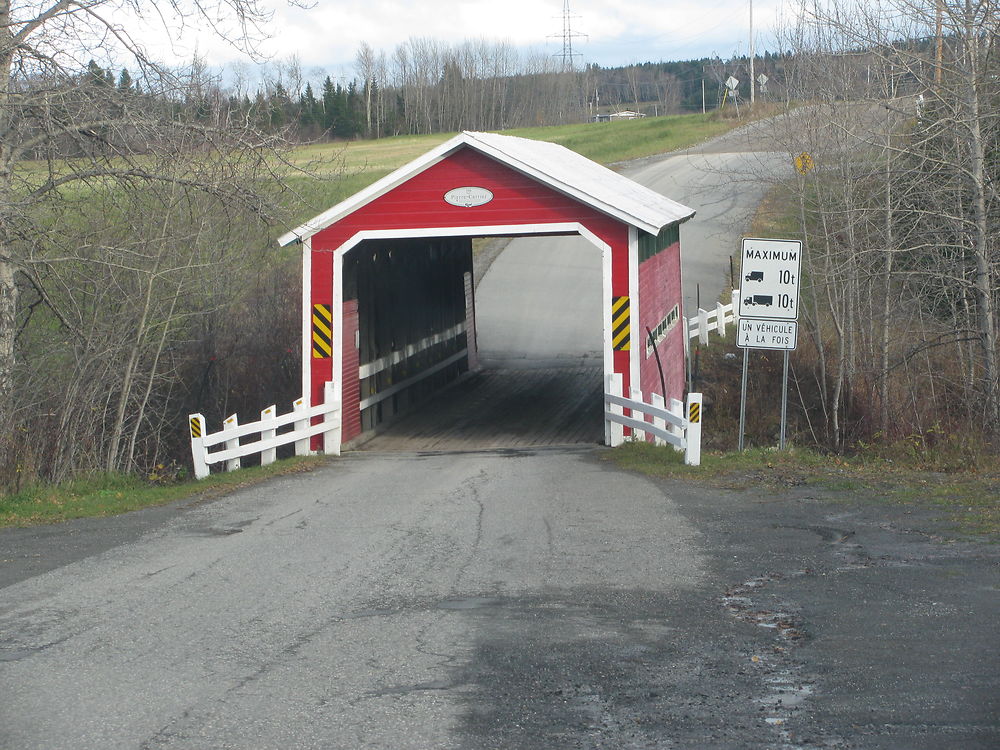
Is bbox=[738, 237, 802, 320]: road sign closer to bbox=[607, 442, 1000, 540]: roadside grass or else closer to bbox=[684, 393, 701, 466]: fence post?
bbox=[684, 393, 701, 466]: fence post

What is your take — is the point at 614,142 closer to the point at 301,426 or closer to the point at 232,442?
the point at 301,426

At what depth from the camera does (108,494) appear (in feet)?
37.3

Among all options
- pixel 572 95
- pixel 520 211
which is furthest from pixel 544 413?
pixel 572 95

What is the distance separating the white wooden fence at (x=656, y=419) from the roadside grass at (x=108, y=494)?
395 cm

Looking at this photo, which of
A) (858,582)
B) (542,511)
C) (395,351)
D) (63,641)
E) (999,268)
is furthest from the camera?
(395,351)

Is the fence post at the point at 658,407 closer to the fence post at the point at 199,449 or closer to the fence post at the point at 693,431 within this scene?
the fence post at the point at 693,431

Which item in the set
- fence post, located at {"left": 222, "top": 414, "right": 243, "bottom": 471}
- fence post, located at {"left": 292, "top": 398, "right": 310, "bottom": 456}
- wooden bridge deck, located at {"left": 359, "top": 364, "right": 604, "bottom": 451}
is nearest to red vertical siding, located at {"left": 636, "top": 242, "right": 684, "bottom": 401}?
wooden bridge deck, located at {"left": 359, "top": 364, "right": 604, "bottom": 451}

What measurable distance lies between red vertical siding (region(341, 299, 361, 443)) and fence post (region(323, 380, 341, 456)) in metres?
0.40

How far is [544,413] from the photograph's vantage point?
61.1ft

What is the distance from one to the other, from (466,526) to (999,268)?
36.6ft

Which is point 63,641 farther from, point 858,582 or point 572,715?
point 858,582

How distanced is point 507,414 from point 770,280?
672cm

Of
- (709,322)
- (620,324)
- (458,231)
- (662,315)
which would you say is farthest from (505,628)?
(709,322)

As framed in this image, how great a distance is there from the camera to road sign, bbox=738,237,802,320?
42.1 feet
